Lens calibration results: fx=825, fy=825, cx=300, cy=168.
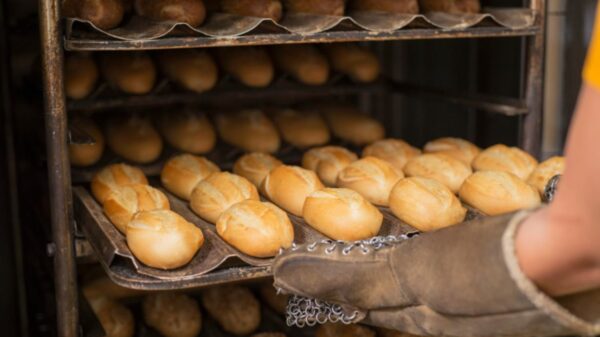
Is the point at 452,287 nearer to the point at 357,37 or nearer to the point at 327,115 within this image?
the point at 357,37

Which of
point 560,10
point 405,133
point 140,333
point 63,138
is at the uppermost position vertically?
point 560,10

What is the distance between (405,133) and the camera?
11.0 feet

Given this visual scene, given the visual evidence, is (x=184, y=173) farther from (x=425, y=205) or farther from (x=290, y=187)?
(x=425, y=205)

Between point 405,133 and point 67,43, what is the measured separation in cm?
183

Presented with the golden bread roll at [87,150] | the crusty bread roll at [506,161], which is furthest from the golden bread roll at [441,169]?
the golden bread roll at [87,150]

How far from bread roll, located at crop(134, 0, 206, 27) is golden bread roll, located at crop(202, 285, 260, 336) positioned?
87 centimetres

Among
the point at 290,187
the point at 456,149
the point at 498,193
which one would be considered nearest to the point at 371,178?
the point at 290,187

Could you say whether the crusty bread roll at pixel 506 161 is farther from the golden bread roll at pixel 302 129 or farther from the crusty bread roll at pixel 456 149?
the golden bread roll at pixel 302 129

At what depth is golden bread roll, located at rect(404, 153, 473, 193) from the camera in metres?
2.25

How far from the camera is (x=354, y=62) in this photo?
276 cm

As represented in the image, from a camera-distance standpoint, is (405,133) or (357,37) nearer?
(357,37)

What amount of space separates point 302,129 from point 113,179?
2.49 ft

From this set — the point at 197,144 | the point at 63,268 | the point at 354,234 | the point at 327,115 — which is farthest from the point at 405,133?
the point at 63,268

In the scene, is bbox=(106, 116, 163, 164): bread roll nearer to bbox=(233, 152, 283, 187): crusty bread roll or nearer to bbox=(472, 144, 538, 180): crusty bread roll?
bbox=(233, 152, 283, 187): crusty bread roll
